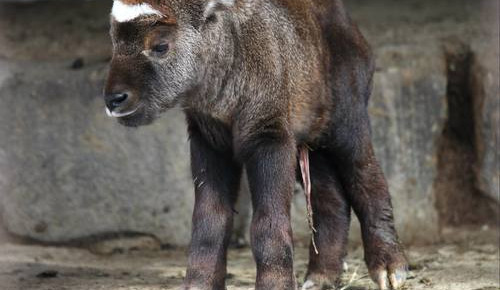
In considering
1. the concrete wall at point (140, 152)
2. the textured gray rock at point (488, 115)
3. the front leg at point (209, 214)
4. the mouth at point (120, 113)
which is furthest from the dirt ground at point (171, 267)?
the mouth at point (120, 113)

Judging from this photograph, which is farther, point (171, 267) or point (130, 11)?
point (171, 267)

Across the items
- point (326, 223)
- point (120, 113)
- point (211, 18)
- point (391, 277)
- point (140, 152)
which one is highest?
point (211, 18)

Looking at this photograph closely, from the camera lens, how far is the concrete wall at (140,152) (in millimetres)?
8992

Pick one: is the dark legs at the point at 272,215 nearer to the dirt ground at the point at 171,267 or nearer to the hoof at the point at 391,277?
the hoof at the point at 391,277

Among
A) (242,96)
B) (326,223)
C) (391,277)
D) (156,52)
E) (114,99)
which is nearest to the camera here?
(114,99)

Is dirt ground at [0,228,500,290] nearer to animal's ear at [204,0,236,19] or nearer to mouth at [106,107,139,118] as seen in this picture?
mouth at [106,107,139,118]

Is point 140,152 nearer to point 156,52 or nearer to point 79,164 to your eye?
point 79,164

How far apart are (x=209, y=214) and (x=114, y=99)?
93 cm

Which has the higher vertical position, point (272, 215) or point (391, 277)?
point (272, 215)

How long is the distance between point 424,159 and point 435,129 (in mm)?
250

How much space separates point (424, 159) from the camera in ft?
29.8

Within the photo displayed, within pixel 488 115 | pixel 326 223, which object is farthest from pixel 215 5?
pixel 488 115

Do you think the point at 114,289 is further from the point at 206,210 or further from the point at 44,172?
the point at 44,172

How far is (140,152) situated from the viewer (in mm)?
8992
